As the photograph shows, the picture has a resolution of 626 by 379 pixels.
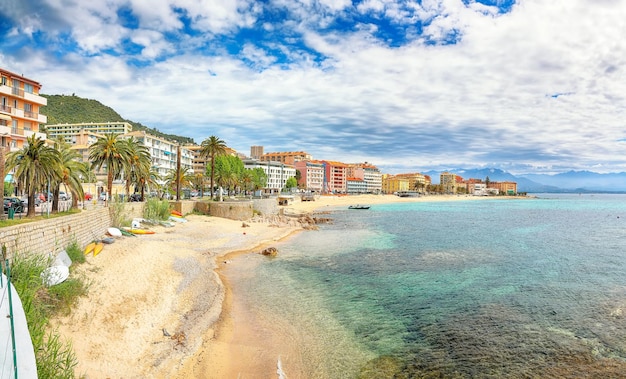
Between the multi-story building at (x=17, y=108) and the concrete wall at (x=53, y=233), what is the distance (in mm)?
20138

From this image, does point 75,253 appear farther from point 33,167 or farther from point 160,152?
point 160,152

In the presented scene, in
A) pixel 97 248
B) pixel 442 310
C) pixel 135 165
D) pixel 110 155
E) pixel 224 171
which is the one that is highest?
pixel 224 171

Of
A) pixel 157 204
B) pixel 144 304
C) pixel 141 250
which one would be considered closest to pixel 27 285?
pixel 144 304

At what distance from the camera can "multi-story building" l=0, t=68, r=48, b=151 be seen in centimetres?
4091

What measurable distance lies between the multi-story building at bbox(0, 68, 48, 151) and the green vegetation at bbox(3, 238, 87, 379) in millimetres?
31642

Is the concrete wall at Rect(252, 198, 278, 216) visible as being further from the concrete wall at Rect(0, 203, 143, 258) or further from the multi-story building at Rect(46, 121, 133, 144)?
the multi-story building at Rect(46, 121, 133, 144)

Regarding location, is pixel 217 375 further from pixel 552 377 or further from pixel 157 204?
pixel 157 204

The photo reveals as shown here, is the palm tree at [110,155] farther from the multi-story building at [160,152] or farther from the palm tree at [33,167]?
the multi-story building at [160,152]

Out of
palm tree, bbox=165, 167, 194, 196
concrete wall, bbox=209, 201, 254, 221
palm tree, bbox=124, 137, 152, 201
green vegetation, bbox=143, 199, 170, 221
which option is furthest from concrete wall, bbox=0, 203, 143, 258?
palm tree, bbox=165, 167, 194, 196

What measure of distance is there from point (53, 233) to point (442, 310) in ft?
65.3

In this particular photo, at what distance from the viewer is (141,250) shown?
25250 mm

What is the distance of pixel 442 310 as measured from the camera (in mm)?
20562

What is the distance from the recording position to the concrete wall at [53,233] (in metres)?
14.6

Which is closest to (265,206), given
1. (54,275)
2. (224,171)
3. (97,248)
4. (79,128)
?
(224,171)
